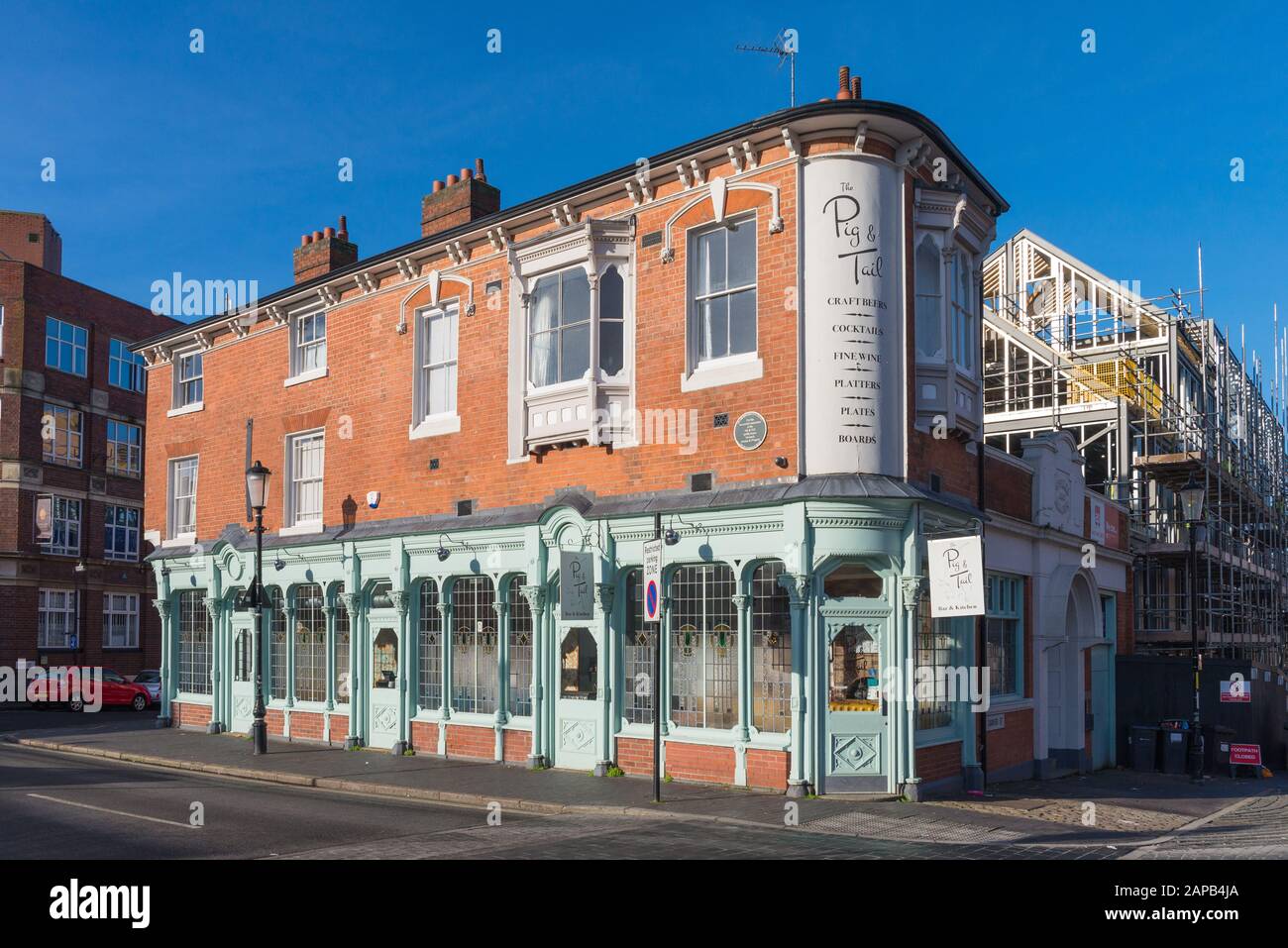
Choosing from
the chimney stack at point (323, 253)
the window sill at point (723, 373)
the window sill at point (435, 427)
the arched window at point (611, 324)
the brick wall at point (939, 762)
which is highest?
the chimney stack at point (323, 253)

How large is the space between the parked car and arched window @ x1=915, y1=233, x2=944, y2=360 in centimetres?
2900

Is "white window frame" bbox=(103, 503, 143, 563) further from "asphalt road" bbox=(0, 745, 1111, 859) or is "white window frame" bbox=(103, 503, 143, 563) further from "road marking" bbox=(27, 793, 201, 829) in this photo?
"road marking" bbox=(27, 793, 201, 829)

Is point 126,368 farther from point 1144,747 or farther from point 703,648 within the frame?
point 1144,747

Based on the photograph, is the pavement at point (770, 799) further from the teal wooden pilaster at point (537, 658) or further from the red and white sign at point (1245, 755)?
the red and white sign at point (1245, 755)

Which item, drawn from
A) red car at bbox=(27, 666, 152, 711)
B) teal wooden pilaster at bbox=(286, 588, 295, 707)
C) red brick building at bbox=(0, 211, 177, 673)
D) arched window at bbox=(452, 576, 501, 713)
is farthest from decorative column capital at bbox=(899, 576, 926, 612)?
red brick building at bbox=(0, 211, 177, 673)

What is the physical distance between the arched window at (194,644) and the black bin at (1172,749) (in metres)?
21.1

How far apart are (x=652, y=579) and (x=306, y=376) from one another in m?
12.5

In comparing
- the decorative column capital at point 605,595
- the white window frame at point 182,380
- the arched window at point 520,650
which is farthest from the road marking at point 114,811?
the white window frame at point 182,380

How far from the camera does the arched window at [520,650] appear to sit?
19781mm

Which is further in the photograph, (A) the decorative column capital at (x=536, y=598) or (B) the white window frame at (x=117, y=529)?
(B) the white window frame at (x=117, y=529)

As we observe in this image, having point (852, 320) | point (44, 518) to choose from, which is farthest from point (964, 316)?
point (44, 518)

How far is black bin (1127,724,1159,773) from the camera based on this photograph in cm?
2353

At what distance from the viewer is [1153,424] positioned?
115 feet

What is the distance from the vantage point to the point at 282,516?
82.6 ft
